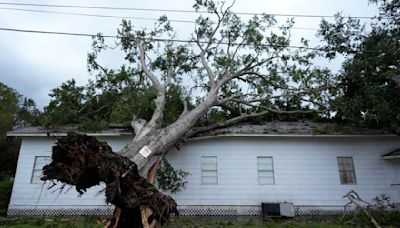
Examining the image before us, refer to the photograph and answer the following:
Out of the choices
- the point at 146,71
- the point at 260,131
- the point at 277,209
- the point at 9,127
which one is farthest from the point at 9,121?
the point at 277,209

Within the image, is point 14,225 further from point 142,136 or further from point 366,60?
point 366,60

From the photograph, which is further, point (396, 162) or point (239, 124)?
point (239, 124)

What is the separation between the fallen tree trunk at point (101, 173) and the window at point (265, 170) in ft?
23.7

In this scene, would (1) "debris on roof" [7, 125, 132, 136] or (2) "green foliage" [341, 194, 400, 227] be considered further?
(1) "debris on roof" [7, 125, 132, 136]

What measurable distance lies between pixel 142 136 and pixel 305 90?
8716mm

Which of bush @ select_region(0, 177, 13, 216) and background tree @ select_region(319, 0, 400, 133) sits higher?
background tree @ select_region(319, 0, 400, 133)

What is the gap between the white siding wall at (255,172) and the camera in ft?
36.1

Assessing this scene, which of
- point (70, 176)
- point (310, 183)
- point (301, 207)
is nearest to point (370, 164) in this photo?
point (310, 183)

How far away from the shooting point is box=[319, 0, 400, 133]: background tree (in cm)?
994

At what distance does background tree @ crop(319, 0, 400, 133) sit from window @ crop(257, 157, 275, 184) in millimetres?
3677

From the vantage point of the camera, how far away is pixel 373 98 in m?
10.2

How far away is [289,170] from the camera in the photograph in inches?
448

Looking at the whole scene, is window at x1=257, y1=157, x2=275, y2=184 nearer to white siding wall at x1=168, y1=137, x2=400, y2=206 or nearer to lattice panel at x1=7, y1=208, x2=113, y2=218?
white siding wall at x1=168, y1=137, x2=400, y2=206

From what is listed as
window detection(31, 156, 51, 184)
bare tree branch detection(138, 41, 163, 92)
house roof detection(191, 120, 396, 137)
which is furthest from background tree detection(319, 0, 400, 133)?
window detection(31, 156, 51, 184)
